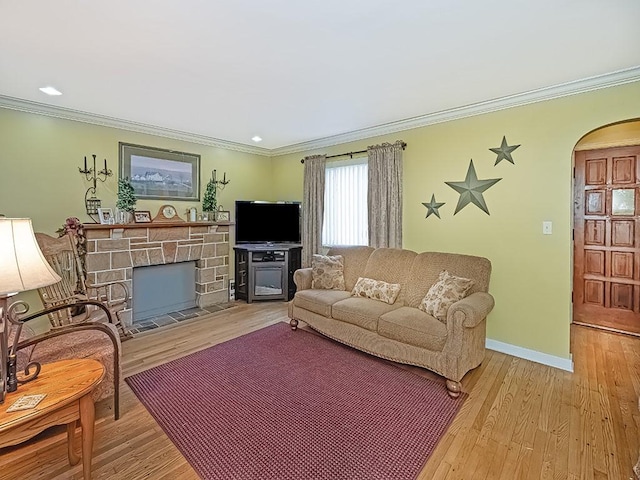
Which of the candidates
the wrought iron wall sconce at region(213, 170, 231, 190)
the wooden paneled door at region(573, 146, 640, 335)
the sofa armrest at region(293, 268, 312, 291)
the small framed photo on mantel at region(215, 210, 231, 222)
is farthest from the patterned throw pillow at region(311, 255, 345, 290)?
the wooden paneled door at region(573, 146, 640, 335)

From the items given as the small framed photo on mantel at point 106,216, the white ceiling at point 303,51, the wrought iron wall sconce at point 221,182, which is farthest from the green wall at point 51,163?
the wrought iron wall sconce at point 221,182

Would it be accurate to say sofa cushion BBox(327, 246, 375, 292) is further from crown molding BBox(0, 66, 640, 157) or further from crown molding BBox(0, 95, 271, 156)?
crown molding BBox(0, 95, 271, 156)

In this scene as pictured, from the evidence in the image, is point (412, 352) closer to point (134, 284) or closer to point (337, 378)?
point (337, 378)

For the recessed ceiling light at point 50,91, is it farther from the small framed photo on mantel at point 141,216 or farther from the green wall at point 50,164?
the small framed photo on mantel at point 141,216

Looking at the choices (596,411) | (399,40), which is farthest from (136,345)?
(596,411)

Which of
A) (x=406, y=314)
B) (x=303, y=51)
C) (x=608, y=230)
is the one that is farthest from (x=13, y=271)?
(x=608, y=230)

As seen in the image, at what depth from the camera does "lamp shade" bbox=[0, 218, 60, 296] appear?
1414mm

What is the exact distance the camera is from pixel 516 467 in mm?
1812

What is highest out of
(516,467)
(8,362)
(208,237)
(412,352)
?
(208,237)

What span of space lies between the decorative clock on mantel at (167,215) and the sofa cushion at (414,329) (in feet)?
11.0

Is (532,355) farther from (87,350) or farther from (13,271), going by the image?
(13,271)

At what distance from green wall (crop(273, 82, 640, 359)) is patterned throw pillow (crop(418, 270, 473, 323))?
737 millimetres

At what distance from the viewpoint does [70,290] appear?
330 cm

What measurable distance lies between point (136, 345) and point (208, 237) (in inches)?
75.3
